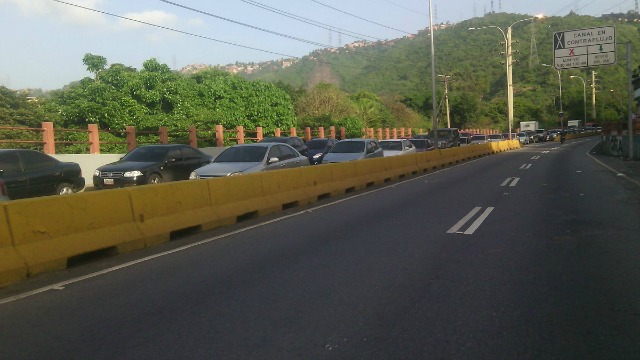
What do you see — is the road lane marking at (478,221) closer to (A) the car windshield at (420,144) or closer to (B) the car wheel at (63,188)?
(B) the car wheel at (63,188)

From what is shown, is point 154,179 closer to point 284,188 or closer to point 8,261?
point 284,188

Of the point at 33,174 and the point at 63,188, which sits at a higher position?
the point at 33,174

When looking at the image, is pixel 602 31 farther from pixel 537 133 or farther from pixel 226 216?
pixel 537 133

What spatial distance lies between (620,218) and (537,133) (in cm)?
7241

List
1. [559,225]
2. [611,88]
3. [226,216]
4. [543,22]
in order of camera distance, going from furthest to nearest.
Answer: [543,22] → [611,88] → [226,216] → [559,225]

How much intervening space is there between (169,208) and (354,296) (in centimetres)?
478

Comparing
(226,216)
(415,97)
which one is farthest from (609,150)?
(415,97)

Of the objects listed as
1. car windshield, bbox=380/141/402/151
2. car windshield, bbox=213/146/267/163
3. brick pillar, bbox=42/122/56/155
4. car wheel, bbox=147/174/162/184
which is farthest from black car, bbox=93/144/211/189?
car windshield, bbox=380/141/402/151

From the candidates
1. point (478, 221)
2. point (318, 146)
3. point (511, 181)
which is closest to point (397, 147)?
point (318, 146)

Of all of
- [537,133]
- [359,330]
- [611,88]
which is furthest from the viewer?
[611,88]

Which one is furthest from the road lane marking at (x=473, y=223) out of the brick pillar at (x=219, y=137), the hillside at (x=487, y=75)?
the hillside at (x=487, y=75)

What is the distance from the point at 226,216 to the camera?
1158 centimetres

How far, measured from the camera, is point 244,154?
655 inches

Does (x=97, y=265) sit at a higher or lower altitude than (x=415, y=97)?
lower
